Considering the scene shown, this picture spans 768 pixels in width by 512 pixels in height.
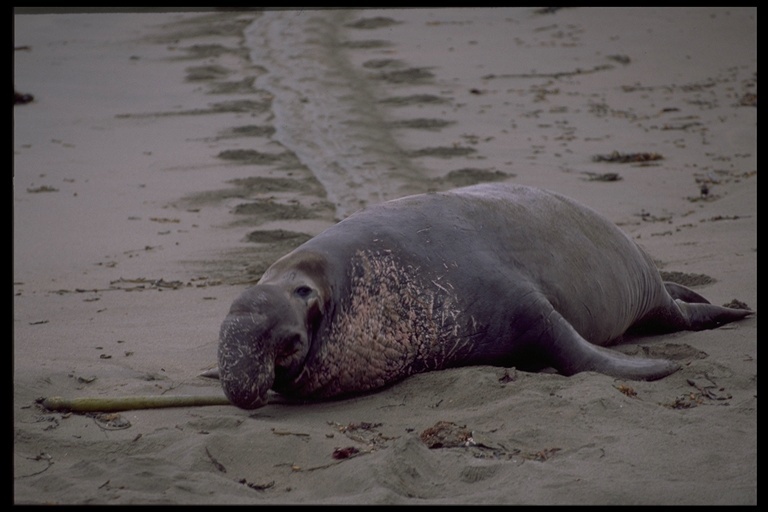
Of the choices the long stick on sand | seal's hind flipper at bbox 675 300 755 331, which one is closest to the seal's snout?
the long stick on sand

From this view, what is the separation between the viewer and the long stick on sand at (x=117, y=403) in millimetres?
3350

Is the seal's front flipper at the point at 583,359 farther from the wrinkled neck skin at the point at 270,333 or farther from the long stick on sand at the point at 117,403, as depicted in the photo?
the long stick on sand at the point at 117,403

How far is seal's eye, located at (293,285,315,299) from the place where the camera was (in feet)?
11.3

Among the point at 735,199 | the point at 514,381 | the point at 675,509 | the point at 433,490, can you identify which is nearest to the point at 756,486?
the point at 675,509

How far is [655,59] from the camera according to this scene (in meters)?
12.5

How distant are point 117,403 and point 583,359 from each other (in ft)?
5.48

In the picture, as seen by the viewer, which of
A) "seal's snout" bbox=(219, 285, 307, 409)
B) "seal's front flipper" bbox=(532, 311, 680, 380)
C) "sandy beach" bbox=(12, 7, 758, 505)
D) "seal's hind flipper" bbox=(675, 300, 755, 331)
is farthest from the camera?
"seal's hind flipper" bbox=(675, 300, 755, 331)

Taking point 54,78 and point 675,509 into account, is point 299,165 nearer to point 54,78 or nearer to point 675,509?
point 54,78

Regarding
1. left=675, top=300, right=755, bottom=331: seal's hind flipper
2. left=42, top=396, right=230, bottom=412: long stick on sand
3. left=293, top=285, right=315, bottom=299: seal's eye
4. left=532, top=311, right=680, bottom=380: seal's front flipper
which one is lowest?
left=675, top=300, right=755, bottom=331: seal's hind flipper

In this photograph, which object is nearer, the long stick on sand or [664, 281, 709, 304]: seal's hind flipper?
the long stick on sand

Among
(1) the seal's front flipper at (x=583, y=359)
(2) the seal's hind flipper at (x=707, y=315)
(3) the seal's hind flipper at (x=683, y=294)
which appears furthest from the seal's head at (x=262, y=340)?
(3) the seal's hind flipper at (x=683, y=294)

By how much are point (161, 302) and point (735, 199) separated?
4296 mm

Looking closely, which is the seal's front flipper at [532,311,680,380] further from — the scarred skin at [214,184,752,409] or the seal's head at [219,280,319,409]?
the seal's head at [219,280,319,409]

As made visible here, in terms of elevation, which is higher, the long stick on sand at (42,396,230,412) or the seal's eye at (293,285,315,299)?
the seal's eye at (293,285,315,299)
